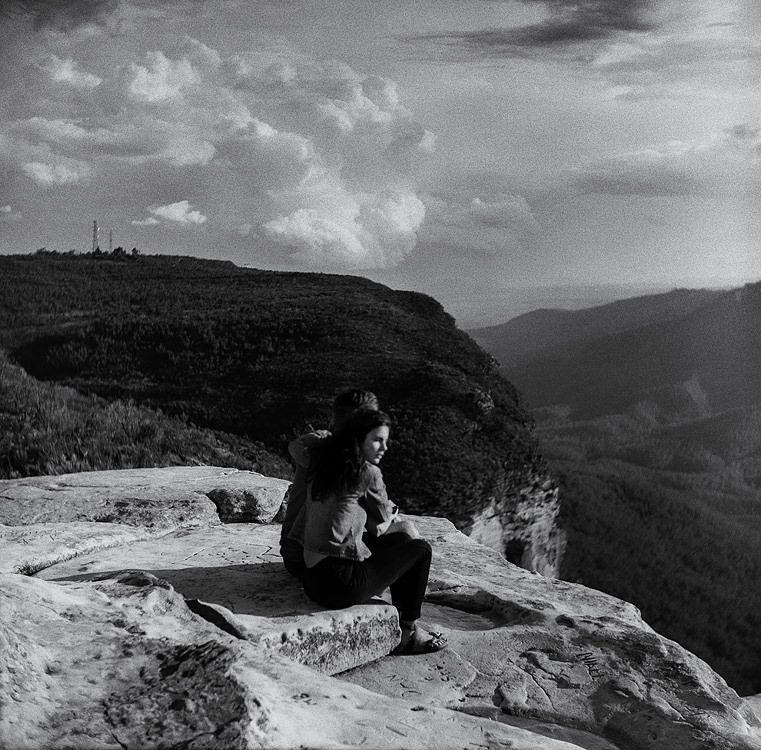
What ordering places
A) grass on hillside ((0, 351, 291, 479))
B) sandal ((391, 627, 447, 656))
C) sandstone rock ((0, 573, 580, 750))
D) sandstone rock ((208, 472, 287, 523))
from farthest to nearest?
1. grass on hillside ((0, 351, 291, 479))
2. sandstone rock ((208, 472, 287, 523))
3. sandal ((391, 627, 447, 656))
4. sandstone rock ((0, 573, 580, 750))

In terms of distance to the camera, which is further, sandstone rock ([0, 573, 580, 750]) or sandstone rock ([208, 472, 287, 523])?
sandstone rock ([208, 472, 287, 523])

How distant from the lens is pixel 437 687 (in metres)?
5.13

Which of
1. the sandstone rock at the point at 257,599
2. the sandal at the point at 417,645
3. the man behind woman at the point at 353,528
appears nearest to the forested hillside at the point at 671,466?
the sandstone rock at the point at 257,599

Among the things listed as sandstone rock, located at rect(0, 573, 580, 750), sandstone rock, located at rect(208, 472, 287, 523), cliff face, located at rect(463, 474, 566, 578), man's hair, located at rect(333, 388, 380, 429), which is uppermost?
man's hair, located at rect(333, 388, 380, 429)

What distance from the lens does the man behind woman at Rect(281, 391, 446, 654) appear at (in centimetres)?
513

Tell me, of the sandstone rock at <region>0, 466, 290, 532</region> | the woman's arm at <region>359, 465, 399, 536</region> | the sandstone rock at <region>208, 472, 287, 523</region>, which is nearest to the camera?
the woman's arm at <region>359, 465, 399, 536</region>

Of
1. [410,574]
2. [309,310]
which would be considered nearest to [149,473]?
[410,574]

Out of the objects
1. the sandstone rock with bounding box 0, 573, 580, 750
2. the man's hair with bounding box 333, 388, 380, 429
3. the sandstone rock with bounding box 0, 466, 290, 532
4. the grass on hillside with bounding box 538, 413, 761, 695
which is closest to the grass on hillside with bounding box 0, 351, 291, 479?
the sandstone rock with bounding box 0, 466, 290, 532

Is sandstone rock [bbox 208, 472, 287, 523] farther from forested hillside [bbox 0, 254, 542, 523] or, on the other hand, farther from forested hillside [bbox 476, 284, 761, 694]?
forested hillside [bbox 476, 284, 761, 694]

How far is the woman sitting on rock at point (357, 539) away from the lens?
5.13m

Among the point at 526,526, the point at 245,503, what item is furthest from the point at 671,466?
the point at 245,503

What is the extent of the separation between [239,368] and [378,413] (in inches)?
913

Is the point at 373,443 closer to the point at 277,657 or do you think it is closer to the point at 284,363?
the point at 277,657

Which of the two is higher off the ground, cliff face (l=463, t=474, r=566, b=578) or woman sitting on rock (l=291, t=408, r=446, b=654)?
woman sitting on rock (l=291, t=408, r=446, b=654)
